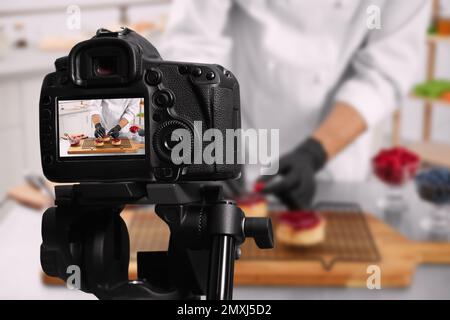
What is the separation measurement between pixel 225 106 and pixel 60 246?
13cm

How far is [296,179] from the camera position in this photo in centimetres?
108

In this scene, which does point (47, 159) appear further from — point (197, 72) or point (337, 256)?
point (337, 256)

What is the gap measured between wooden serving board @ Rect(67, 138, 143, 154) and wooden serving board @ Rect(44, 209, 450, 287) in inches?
18.1

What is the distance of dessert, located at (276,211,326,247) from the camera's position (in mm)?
987

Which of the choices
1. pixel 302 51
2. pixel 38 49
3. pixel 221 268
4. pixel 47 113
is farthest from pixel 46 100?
pixel 38 49

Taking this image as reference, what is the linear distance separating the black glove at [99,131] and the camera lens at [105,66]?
0.09 ft

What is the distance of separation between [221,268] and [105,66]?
132 millimetres

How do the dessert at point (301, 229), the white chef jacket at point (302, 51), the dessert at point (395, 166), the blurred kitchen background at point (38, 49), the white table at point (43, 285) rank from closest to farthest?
the white table at point (43, 285) → the dessert at point (301, 229) → the dessert at point (395, 166) → the white chef jacket at point (302, 51) → the blurred kitchen background at point (38, 49)

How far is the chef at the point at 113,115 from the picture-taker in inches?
13.8

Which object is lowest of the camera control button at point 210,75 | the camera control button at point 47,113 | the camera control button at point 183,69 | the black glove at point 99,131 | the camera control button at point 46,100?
the black glove at point 99,131

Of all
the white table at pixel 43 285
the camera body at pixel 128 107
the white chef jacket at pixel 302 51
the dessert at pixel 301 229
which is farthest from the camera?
the white chef jacket at pixel 302 51

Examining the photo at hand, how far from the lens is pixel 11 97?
7.11 ft

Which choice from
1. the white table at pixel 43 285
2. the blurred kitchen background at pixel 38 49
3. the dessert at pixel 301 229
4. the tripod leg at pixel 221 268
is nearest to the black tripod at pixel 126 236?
the tripod leg at pixel 221 268

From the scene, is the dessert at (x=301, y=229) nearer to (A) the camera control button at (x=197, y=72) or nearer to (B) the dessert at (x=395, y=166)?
(B) the dessert at (x=395, y=166)
